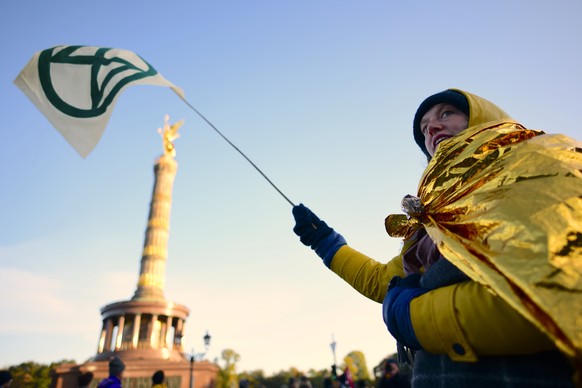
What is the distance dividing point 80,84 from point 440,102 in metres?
3.67

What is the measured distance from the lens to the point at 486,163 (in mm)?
1351

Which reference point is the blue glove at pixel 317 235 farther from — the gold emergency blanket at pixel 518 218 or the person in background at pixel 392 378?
the person in background at pixel 392 378

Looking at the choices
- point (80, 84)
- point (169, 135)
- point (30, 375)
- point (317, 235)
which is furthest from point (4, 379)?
point (30, 375)

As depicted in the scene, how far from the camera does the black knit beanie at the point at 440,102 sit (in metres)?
1.93

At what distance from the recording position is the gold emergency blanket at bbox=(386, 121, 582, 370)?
0.91m

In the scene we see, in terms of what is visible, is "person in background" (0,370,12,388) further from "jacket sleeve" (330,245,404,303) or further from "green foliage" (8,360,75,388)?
"green foliage" (8,360,75,388)

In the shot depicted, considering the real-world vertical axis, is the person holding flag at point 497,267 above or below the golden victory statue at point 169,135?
below

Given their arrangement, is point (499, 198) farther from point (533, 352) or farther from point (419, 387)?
point (419, 387)

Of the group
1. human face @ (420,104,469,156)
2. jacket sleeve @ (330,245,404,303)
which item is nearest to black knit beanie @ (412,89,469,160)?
human face @ (420,104,469,156)

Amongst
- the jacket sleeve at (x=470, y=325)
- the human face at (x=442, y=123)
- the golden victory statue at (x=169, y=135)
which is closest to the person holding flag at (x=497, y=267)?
the jacket sleeve at (x=470, y=325)

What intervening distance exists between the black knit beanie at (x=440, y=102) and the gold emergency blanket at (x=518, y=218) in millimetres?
394

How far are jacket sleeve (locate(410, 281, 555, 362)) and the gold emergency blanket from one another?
73 millimetres

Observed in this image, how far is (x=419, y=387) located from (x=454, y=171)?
86cm

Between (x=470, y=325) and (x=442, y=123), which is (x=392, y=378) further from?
(x=470, y=325)
